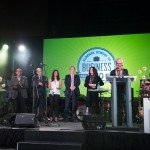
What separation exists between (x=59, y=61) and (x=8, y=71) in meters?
1.88

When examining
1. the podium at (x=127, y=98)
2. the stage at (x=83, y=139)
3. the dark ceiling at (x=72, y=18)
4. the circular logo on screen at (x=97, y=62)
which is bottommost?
the stage at (x=83, y=139)

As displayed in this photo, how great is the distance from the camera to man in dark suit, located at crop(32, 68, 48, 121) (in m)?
6.04

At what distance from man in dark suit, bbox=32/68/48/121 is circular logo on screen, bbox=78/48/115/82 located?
182 cm

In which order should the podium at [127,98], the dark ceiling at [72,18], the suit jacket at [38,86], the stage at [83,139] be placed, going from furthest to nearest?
the dark ceiling at [72,18], the suit jacket at [38,86], the podium at [127,98], the stage at [83,139]

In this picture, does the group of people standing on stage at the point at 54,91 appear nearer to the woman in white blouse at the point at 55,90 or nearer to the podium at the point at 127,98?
the woman in white blouse at the point at 55,90

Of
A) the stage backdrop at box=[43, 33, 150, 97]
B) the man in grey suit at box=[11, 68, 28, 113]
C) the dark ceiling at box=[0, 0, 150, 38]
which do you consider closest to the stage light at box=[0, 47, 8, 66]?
the dark ceiling at box=[0, 0, 150, 38]

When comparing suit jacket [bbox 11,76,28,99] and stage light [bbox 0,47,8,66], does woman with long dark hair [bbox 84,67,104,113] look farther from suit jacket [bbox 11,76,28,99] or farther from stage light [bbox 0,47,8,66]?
stage light [bbox 0,47,8,66]

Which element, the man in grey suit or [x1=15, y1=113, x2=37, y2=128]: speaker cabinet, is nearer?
[x1=15, y1=113, x2=37, y2=128]: speaker cabinet

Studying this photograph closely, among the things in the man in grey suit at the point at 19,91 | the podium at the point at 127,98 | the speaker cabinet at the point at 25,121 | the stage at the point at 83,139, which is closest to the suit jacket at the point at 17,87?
the man in grey suit at the point at 19,91

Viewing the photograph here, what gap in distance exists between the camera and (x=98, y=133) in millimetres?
4438

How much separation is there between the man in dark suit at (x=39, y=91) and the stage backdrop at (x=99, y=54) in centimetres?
151

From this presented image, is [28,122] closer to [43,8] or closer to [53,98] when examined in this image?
[53,98]

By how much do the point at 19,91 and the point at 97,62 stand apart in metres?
2.53

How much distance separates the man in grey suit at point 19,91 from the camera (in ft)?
20.8
